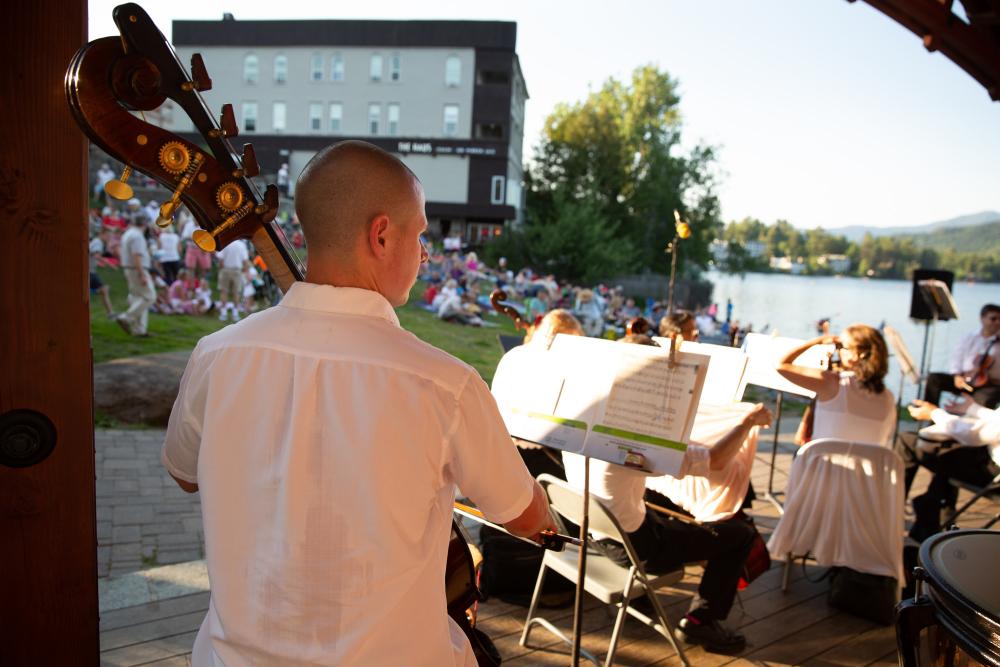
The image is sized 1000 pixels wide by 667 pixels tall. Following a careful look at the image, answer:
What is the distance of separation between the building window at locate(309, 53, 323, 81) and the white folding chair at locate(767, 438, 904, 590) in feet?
107

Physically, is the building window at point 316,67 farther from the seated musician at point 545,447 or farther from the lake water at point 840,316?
the seated musician at point 545,447

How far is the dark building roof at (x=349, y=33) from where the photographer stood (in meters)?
30.9

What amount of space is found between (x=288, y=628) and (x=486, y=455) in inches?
18.0

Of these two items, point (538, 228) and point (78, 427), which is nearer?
point (78, 427)

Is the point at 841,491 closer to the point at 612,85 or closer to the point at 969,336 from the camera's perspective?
the point at 969,336

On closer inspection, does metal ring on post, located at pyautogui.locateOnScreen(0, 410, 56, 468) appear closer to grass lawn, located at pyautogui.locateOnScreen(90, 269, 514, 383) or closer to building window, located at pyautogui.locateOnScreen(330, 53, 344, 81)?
grass lawn, located at pyautogui.locateOnScreen(90, 269, 514, 383)

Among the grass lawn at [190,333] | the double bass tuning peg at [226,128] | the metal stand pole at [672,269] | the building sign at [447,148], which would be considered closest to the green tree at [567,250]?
the building sign at [447,148]

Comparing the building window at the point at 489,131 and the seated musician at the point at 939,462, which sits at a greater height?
the building window at the point at 489,131

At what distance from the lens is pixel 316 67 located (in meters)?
32.2

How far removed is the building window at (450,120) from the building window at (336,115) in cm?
484

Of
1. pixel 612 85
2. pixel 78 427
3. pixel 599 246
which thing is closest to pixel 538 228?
pixel 599 246

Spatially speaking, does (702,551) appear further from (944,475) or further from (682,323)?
(944,475)

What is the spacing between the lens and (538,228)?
29.0m

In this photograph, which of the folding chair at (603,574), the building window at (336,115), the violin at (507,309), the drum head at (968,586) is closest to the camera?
the drum head at (968,586)
